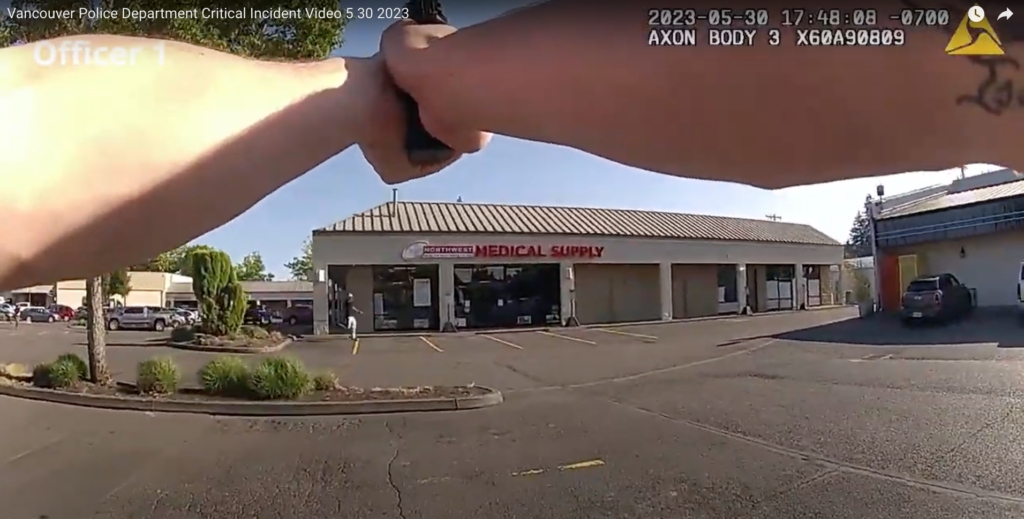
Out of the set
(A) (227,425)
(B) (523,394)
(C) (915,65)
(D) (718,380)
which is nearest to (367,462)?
(A) (227,425)

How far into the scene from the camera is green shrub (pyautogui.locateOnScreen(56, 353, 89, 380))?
5.26m

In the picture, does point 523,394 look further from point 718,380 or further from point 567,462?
point 567,462

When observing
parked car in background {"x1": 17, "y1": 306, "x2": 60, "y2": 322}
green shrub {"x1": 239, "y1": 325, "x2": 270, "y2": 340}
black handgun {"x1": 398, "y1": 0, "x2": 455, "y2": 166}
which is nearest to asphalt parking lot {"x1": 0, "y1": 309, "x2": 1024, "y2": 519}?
parked car in background {"x1": 17, "y1": 306, "x2": 60, "y2": 322}

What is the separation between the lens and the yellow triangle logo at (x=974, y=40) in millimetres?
422

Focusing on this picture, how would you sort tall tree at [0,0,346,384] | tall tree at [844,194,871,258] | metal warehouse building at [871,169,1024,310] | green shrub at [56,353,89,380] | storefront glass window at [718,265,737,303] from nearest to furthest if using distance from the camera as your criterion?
tall tree at [0,0,346,384] → tall tree at [844,194,871,258] → metal warehouse building at [871,169,1024,310] → storefront glass window at [718,265,737,303] → green shrub at [56,353,89,380]

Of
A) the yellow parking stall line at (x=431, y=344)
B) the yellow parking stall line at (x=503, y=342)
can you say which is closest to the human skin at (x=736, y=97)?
the yellow parking stall line at (x=431, y=344)

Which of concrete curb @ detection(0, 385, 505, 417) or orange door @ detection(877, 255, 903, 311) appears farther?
concrete curb @ detection(0, 385, 505, 417)

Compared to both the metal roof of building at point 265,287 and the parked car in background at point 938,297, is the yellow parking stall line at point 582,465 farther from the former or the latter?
the metal roof of building at point 265,287

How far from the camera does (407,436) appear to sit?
3570 millimetres

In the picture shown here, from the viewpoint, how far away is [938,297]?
2074 millimetres

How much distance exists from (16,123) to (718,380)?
464cm

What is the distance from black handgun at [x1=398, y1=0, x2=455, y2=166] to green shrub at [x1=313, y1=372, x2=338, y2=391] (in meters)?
4.55

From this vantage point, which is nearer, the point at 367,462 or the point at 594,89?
the point at 594,89

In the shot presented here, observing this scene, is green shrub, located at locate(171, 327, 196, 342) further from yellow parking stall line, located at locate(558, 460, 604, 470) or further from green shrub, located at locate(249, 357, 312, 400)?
yellow parking stall line, located at locate(558, 460, 604, 470)
